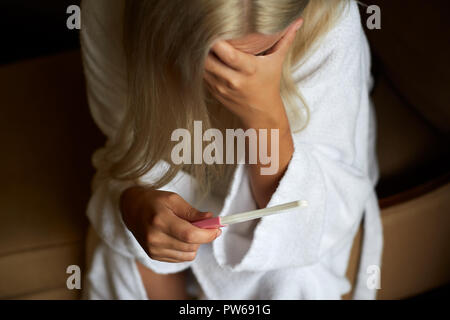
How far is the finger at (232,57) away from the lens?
1.50 ft

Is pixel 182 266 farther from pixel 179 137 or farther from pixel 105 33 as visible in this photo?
pixel 105 33

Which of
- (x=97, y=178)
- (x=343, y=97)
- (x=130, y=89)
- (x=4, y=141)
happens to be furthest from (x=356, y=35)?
(x=4, y=141)

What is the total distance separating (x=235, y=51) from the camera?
461 mm

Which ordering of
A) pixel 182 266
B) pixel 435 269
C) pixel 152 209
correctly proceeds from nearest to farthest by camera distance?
pixel 152 209 → pixel 182 266 → pixel 435 269

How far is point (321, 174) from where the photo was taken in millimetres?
615

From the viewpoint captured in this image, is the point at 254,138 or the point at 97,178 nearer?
the point at 254,138

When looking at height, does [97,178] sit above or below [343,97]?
below

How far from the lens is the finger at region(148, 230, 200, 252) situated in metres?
0.56

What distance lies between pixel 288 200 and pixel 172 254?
0.50 ft

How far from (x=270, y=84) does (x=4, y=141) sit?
588 mm

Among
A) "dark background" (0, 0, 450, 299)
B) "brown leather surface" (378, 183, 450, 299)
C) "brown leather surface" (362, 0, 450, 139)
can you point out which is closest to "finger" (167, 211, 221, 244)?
"brown leather surface" (378, 183, 450, 299)

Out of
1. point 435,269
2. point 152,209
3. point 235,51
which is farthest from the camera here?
point 435,269

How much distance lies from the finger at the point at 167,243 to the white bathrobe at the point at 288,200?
8cm

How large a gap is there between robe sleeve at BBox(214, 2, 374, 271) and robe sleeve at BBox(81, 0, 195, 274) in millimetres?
108
